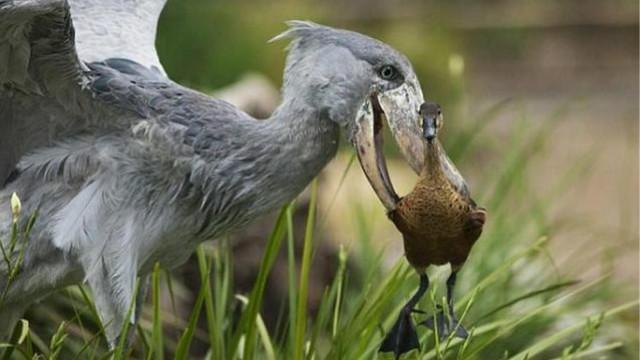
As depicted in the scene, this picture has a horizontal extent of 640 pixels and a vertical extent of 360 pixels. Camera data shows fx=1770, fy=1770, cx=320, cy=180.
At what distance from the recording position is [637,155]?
8.60 m

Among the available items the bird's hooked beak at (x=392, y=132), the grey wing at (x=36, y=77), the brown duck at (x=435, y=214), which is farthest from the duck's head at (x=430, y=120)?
the grey wing at (x=36, y=77)

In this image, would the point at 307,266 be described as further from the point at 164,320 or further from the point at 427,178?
the point at 164,320

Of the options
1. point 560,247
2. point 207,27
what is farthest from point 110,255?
point 207,27

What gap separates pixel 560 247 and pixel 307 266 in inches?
91.3

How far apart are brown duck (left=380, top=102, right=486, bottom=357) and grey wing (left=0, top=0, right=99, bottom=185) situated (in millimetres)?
670

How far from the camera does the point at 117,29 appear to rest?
379 centimetres

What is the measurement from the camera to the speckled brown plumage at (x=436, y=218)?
2873mm

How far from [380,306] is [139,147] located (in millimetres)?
585

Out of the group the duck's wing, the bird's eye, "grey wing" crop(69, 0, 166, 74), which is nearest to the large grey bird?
the bird's eye

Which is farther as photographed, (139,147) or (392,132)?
(139,147)

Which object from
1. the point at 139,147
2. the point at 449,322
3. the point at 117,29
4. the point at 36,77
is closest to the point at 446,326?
the point at 449,322

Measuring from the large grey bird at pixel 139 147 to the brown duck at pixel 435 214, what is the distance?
0.66 feet

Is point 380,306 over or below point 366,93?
below

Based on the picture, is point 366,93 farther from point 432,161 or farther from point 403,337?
point 403,337
